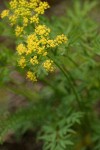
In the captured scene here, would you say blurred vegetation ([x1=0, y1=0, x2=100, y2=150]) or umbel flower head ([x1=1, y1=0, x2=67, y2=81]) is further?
blurred vegetation ([x1=0, y1=0, x2=100, y2=150])

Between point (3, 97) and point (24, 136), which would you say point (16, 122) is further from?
point (3, 97)

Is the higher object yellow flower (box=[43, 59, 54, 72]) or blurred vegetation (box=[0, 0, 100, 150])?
blurred vegetation (box=[0, 0, 100, 150])

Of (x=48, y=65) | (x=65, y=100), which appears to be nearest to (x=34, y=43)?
(x=48, y=65)

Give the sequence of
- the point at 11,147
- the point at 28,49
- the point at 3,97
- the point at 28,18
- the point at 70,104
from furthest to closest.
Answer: the point at 3,97 < the point at 11,147 < the point at 70,104 < the point at 28,18 < the point at 28,49

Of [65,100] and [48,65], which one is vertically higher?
[65,100]

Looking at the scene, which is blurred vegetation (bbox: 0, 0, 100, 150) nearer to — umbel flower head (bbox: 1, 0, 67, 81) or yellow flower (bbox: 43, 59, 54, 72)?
umbel flower head (bbox: 1, 0, 67, 81)

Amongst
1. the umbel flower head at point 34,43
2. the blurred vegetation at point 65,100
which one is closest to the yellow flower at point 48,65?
the umbel flower head at point 34,43

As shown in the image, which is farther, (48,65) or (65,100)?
(65,100)

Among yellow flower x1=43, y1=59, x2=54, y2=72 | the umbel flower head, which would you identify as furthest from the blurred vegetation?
yellow flower x1=43, y1=59, x2=54, y2=72

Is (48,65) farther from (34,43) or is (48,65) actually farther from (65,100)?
(65,100)

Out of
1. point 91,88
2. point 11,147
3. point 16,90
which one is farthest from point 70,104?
point 11,147

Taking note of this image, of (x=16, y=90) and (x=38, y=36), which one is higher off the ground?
(x=16, y=90)
